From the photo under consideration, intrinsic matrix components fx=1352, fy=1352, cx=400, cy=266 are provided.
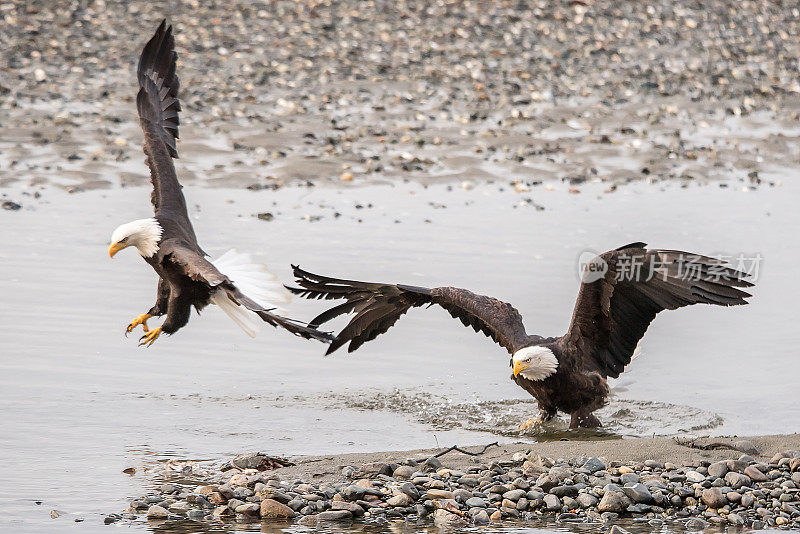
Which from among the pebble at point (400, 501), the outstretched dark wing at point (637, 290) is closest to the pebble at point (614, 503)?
the pebble at point (400, 501)

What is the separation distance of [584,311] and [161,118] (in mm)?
3169

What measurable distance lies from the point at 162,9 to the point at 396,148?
6.73 m

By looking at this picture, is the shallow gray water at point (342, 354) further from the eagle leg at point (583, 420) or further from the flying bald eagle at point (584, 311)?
the flying bald eagle at point (584, 311)

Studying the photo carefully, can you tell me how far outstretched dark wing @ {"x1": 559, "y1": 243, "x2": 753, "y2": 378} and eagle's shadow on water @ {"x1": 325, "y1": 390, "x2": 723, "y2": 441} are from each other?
Answer: 0.47 m

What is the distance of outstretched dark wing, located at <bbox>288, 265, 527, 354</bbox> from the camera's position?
7223mm

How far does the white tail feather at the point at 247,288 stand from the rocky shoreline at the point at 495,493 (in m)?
0.99

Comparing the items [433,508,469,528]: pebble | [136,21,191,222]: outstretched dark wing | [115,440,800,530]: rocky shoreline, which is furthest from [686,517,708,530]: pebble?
[136,21,191,222]: outstretched dark wing

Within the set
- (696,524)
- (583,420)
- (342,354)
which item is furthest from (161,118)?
(696,524)

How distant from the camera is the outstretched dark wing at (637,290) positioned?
6.54 metres

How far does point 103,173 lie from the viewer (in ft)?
41.6

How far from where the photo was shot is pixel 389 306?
743 centimetres

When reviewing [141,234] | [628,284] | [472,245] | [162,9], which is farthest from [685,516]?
[162,9]

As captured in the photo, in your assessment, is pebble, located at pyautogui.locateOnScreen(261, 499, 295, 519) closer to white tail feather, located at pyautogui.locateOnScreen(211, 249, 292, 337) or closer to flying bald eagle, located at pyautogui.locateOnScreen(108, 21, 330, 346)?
flying bald eagle, located at pyautogui.locateOnScreen(108, 21, 330, 346)

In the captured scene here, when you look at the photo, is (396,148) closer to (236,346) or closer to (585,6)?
(236,346)
